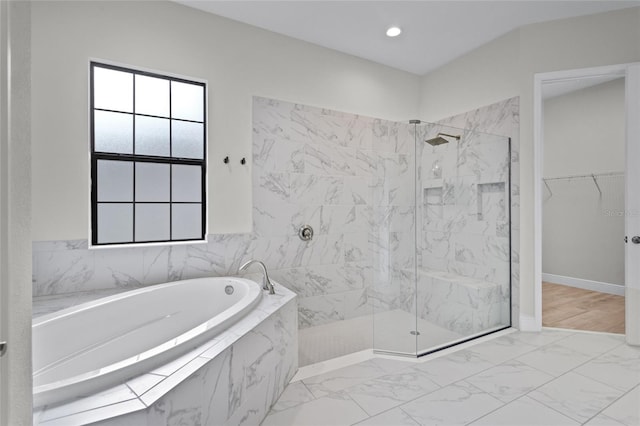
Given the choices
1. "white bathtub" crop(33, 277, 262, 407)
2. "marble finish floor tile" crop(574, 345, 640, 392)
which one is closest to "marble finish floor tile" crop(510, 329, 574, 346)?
"marble finish floor tile" crop(574, 345, 640, 392)

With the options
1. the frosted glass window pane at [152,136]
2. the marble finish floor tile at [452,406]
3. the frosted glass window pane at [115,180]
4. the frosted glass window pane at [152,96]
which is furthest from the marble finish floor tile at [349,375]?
the frosted glass window pane at [152,96]

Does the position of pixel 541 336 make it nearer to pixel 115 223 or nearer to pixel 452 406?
pixel 452 406

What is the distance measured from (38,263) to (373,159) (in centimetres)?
304

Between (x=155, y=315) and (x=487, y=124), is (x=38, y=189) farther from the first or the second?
(x=487, y=124)

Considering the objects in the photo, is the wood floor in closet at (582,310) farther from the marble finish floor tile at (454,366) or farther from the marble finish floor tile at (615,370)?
the marble finish floor tile at (454,366)

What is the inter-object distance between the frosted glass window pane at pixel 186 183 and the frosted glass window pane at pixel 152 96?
0.48 metres

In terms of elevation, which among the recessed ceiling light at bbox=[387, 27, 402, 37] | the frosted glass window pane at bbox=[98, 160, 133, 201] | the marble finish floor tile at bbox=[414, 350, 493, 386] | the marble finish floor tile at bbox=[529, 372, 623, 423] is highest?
the recessed ceiling light at bbox=[387, 27, 402, 37]

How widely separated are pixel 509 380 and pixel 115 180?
3.20 m

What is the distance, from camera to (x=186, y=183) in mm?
2693

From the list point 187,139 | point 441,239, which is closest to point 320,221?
point 441,239

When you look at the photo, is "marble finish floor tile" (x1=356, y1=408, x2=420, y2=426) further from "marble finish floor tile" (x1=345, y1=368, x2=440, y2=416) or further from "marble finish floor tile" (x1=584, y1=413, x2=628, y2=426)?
"marble finish floor tile" (x1=584, y1=413, x2=628, y2=426)

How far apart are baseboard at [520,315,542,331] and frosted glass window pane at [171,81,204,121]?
11.4 feet

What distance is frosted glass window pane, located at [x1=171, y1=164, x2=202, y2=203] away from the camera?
8.73 ft

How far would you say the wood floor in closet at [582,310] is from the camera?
2959 mm
